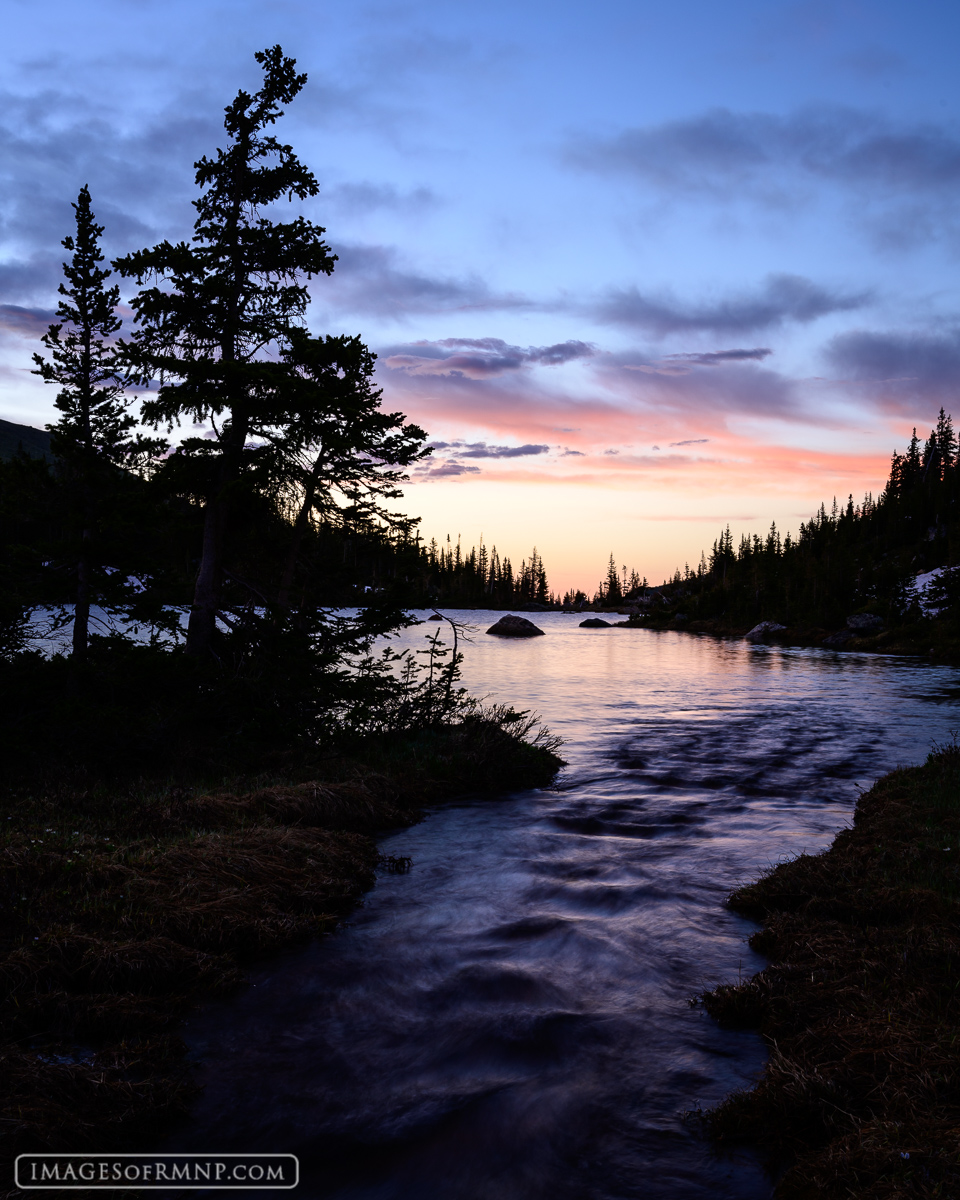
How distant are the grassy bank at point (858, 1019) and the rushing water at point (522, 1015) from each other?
1.06 feet

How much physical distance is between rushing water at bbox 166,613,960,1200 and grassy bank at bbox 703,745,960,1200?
323 millimetres

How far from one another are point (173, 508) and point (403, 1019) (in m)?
12.4

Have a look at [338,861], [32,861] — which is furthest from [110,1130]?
[338,861]

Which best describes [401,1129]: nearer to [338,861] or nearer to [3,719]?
[338,861]

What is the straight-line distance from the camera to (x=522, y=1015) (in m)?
6.68

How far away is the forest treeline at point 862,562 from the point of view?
266 ft

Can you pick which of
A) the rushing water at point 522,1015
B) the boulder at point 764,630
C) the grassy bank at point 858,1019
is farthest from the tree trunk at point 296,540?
the boulder at point 764,630

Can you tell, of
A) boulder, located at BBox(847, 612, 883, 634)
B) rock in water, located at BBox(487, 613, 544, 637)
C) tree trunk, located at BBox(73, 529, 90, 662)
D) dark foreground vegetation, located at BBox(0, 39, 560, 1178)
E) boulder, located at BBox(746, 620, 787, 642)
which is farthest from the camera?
boulder, located at BBox(746, 620, 787, 642)

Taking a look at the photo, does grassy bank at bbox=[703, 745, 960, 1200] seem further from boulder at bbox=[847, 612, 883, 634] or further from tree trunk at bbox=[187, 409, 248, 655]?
boulder at bbox=[847, 612, 883, 634]

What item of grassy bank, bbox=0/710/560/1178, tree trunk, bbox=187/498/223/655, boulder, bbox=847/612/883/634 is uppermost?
tree trunk, bbox=187/498/223/655

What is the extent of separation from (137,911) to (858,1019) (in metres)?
6.35

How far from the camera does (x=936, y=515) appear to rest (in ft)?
345

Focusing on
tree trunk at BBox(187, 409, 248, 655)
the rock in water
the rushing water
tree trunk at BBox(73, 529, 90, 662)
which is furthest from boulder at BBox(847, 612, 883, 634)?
tree trunk at BBox(73, 529, 90, 662)

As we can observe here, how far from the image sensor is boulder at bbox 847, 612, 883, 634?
73.0 meters
